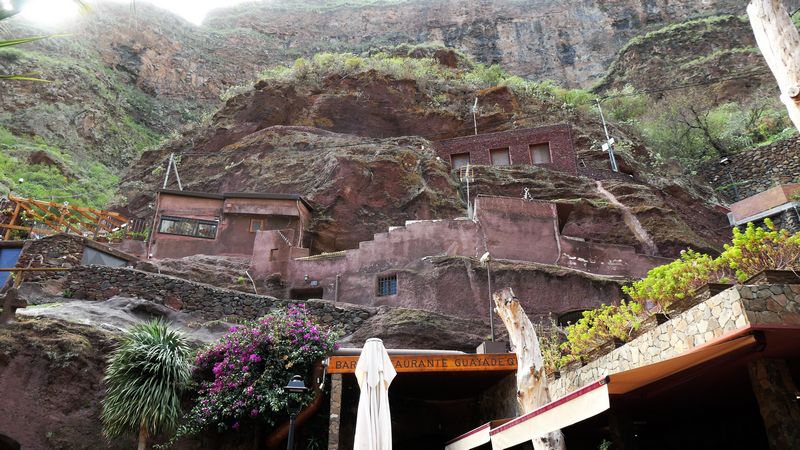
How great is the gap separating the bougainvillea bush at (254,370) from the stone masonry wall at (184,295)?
3.16 meters

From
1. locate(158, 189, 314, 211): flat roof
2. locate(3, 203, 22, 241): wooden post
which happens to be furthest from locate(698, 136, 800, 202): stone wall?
locate(3, 203, 22, 241): wooden post

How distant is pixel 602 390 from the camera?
19.1 ft

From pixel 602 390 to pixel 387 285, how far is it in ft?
42.2

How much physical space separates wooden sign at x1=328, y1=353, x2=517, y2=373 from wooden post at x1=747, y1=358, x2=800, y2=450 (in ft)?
14.8

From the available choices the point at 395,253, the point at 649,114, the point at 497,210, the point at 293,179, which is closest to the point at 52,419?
the point at 395,253

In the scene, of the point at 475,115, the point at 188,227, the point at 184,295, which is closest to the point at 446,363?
the point at 184,295

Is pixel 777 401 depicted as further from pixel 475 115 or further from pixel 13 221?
pixel 13 221

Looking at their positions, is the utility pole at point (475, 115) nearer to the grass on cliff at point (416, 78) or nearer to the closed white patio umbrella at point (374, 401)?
the grass on cliff at point (416, 78)

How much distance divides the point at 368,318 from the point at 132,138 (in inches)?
1595

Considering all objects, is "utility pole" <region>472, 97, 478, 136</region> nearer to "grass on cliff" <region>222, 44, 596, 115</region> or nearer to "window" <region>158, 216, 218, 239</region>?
"grass on cliff" <region>222, 44, 596, 115</region>

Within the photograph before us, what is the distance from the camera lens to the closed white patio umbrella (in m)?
8.40

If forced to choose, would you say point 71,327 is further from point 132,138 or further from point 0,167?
point 132,138

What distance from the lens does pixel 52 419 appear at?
1080cm

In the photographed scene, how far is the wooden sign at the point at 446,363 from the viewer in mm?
10359
